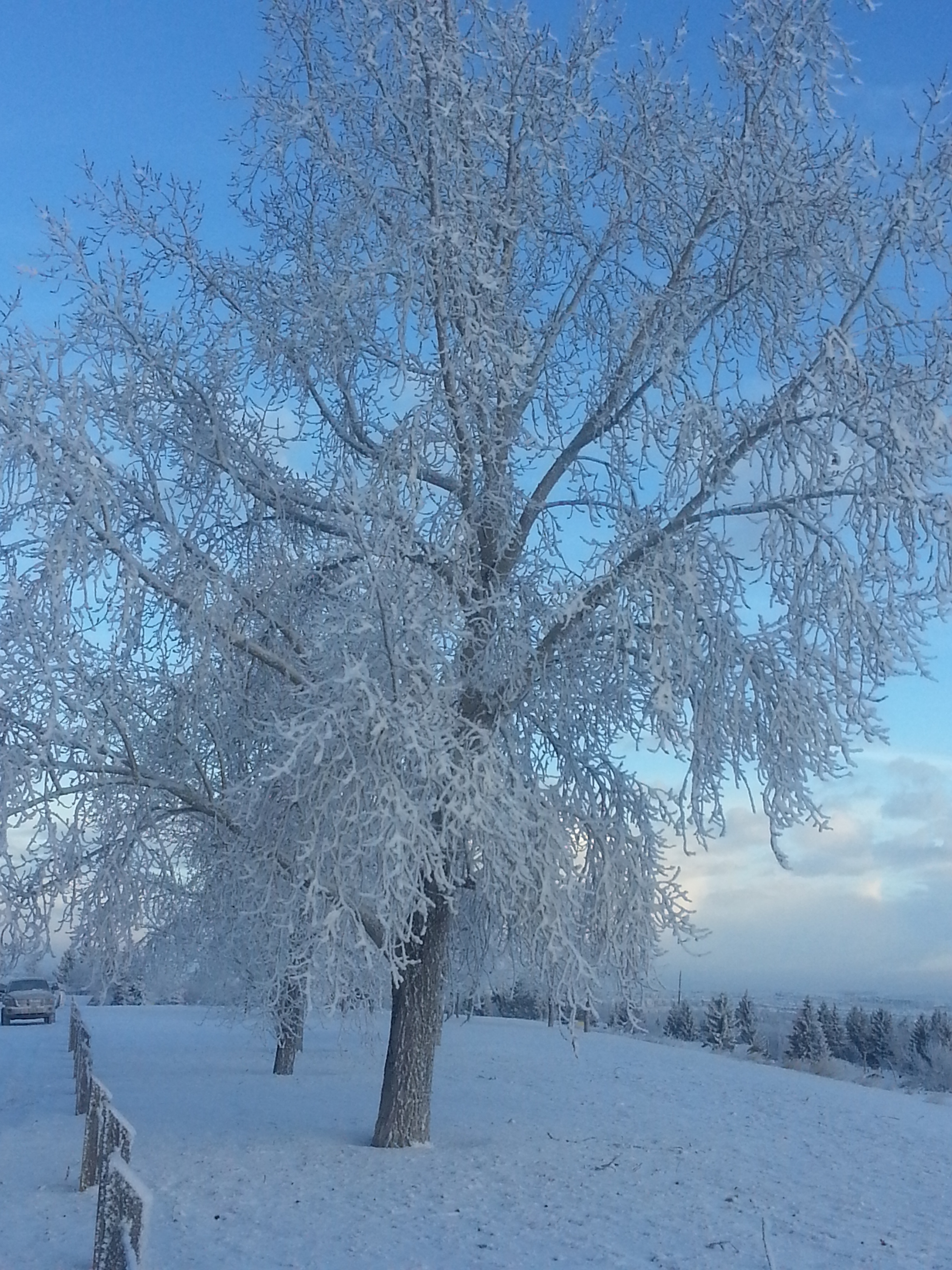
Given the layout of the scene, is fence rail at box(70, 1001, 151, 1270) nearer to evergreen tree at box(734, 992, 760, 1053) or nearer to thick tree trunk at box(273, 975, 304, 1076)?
thick tree trunk at box(273, 975, 304, 1076)

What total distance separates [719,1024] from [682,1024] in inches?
193

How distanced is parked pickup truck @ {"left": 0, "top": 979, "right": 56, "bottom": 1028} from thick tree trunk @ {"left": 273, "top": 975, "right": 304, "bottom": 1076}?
1642 cm

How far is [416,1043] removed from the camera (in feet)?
33.1

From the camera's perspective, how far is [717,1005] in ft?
159

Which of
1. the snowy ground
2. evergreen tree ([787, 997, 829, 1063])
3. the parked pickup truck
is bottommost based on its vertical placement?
the snowy ground

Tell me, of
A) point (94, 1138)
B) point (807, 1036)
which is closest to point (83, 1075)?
point (94, 1138)

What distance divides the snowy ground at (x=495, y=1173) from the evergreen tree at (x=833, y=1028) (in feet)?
128

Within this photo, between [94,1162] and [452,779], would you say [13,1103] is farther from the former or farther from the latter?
[452,779]

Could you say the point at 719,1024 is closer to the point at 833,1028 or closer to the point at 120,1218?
the point at 833,1028

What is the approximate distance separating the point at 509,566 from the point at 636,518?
1.63 meters

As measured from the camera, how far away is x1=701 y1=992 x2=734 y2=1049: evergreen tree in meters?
38.0

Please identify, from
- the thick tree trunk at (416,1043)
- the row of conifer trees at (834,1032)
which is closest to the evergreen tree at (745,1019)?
the row of conifer trees at (834,1032)

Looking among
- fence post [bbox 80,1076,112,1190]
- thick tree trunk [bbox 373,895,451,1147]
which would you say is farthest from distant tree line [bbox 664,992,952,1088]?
fence post [bbox 80,1076,112,1190]

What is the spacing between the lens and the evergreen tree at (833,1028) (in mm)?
53656
